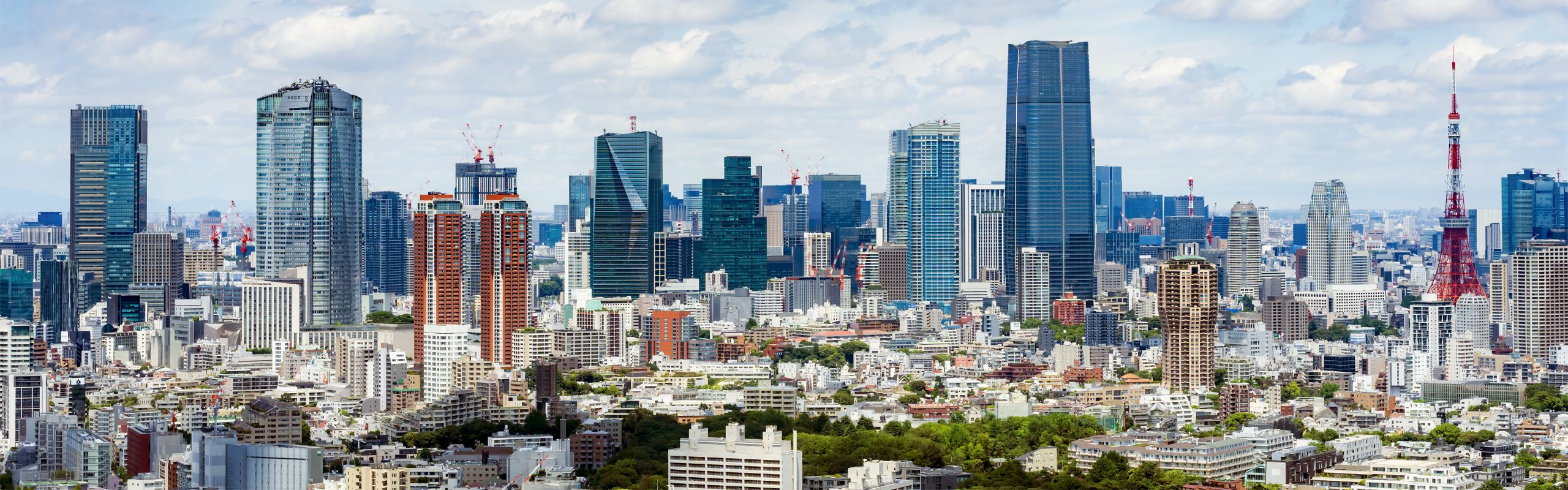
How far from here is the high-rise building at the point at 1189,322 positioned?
186ft

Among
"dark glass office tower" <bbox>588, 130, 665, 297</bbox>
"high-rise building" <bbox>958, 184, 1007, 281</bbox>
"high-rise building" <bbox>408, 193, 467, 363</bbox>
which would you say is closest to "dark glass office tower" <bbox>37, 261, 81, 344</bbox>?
"high-rise building" <bbox>408, 193, 467, 363</bbox>

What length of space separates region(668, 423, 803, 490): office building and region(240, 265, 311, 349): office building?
146ft

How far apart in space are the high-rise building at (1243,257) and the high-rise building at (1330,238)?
7.79 feet

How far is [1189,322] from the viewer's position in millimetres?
57094

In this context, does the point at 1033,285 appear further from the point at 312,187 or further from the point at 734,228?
the point at 312,187

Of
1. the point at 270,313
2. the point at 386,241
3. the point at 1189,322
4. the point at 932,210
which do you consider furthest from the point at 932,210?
the point at 1189,322

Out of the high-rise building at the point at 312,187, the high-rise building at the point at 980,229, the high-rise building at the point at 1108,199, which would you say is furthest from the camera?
the high-rise building at the point at 1108,199

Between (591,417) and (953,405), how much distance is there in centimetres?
884

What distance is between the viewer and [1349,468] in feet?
123

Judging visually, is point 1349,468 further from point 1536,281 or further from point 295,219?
point 295,219

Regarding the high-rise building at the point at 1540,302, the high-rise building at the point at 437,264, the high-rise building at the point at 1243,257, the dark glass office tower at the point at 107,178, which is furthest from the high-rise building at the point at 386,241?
the high-rise building at the point at 1540,302

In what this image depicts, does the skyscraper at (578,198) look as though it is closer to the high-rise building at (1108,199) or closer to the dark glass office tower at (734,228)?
the dark glass office tower at (734,228)

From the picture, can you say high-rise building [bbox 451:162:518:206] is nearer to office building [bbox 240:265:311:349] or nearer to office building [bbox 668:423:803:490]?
office building [bbox 240:265:311:349]

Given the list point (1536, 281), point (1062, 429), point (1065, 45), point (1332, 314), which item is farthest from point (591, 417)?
point (1065, 45)
